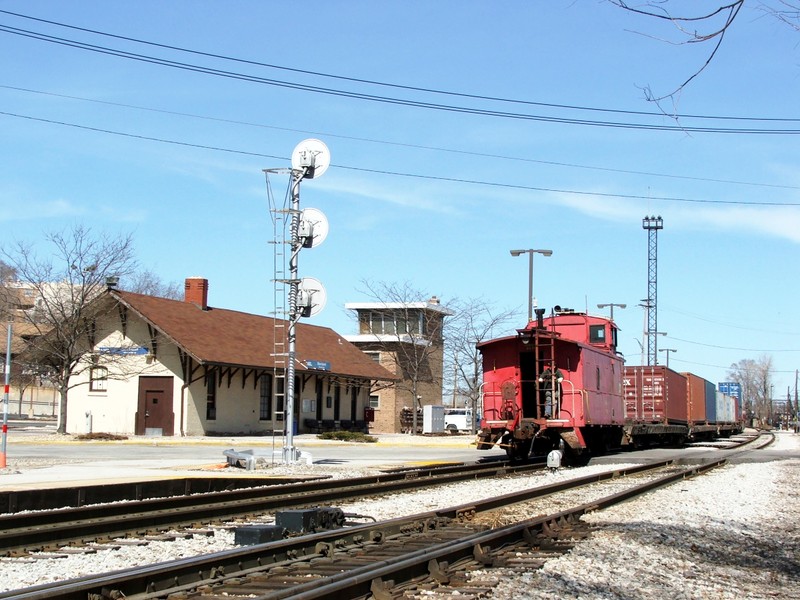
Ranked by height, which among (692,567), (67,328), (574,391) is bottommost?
(692,567)

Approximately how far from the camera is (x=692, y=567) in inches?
353

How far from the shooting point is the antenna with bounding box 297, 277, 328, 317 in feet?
77.8

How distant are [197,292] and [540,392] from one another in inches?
1106

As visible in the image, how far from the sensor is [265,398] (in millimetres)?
45562

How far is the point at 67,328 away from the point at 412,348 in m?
27.0

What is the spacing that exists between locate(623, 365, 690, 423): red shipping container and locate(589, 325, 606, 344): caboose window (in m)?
7.58

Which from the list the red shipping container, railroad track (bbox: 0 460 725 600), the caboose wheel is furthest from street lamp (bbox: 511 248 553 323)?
railroad track (bbox: 0 460 725 600)

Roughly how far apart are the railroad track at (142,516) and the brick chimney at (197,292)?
31680mm

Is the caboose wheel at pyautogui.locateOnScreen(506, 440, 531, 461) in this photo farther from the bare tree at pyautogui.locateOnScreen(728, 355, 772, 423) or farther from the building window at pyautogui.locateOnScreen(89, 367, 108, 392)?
the bare tree at pyautogui.locateOnScreen(728, 355, 772, 423)

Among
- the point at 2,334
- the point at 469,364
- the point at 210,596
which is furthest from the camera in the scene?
the point at 2,334

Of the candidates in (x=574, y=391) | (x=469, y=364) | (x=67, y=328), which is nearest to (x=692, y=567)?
(x=574, y=391)

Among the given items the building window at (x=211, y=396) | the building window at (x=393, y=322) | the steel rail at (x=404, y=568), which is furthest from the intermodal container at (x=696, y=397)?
the steel rail at (x=404, y=568)

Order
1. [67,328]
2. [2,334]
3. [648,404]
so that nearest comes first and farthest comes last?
[648,404] → [67,328] → [2,334]

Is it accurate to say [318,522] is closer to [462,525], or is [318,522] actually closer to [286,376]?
[462,525]
